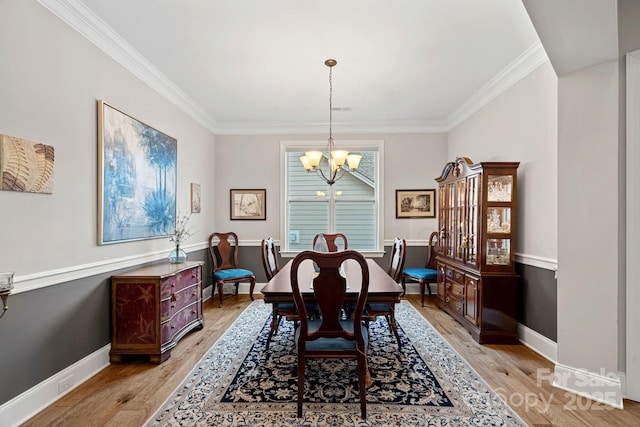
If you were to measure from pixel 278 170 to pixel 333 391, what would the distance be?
12.5ft

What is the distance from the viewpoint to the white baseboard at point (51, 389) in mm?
1912

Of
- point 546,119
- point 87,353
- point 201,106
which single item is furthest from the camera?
point 201,106

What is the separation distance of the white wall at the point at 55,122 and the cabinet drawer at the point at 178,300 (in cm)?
61

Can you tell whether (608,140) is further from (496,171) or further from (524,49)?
(524,49)

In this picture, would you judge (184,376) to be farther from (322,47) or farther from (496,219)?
(496,219)

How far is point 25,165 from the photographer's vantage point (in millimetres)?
1996

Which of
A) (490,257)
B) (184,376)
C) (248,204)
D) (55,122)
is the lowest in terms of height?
(184,376)

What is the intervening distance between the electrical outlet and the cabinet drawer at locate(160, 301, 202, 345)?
65cm

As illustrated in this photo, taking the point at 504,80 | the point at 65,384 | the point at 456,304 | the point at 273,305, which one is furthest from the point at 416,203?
the point at 65,384

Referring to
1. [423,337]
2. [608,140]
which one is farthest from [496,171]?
[423,337]

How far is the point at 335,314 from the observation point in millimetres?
2062

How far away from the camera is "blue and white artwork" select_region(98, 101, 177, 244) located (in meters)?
2.73

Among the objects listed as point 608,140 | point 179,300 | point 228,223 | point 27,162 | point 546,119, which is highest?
point 546,119

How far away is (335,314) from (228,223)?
3.79 meters
